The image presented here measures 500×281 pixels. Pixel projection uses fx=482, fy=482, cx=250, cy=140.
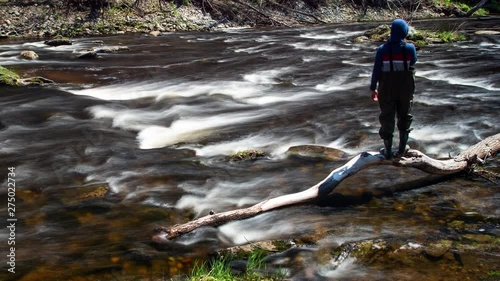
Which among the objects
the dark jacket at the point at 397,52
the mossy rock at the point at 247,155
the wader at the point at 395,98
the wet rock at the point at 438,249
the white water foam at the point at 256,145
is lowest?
the white water foam at the point at 256,145

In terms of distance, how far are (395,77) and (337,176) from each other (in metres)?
1.46

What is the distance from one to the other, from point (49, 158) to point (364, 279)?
630cm

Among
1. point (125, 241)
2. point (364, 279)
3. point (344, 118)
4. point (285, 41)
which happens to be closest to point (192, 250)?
point (125, 241)

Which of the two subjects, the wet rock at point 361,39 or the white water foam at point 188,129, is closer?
the white water foam at point 188,129

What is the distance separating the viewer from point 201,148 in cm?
929

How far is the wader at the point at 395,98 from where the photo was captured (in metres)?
5.88

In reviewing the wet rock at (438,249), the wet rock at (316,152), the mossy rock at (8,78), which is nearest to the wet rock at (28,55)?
the mossy rock at (8,78)

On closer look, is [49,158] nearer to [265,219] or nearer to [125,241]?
[125,241]

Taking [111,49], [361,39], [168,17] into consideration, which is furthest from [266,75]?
[168,17]

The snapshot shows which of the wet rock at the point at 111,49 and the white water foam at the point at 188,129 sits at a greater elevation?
the white water foam at the point at 188,129

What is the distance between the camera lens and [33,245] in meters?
5.68

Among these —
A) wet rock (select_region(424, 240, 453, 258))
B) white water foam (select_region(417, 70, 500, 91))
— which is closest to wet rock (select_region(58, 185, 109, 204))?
wet rock (select_region(424, 240, 453, 258))

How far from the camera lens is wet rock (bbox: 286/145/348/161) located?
28.1ft

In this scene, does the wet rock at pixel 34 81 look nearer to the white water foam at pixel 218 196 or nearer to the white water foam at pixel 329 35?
the white water foam at pixel 218 196
